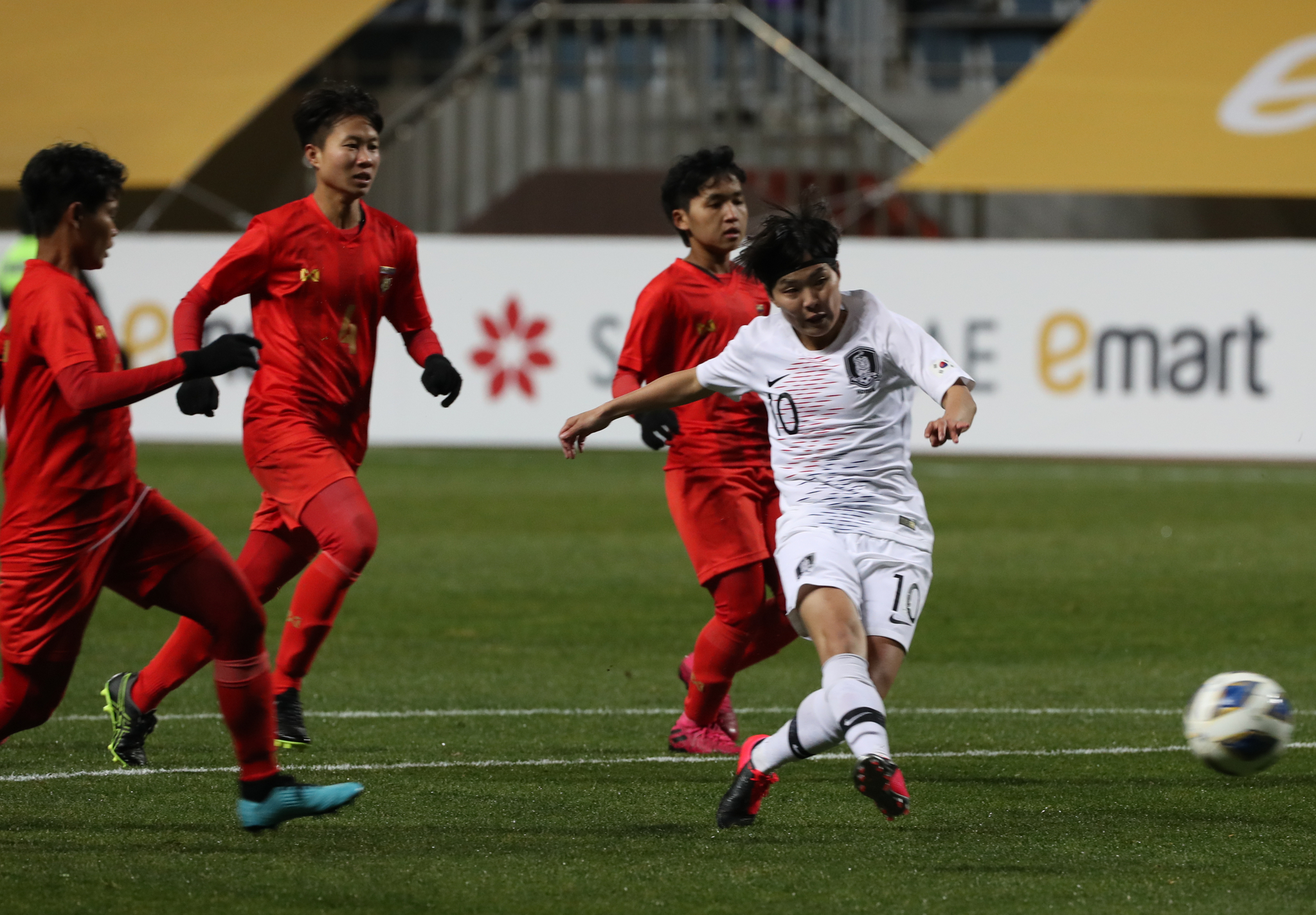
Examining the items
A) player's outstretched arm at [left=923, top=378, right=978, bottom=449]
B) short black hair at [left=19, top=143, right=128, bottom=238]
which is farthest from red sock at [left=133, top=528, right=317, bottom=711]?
player's outstretched arm at [left=923, top=378, right=978, bottom=449]

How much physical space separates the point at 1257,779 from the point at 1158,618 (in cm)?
409

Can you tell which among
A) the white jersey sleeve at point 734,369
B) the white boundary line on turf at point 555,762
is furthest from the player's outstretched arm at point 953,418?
the white boundary line on turf at point 555,762

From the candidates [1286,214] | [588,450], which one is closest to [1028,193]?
[1286,214]

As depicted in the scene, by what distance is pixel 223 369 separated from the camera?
4.75 metres

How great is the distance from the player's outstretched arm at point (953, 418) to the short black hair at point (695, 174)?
1933 mm

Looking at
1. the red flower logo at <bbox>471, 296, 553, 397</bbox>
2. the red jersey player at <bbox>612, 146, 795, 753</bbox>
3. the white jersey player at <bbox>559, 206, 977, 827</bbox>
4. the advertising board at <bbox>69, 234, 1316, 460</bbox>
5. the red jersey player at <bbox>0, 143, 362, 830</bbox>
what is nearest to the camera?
the red jersey player at <bbox>0, 143, 362, 830</bbox>

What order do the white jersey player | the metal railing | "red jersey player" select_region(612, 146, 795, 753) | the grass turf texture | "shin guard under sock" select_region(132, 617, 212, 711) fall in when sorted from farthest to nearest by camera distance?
1. the metal railing
2. "red jersey player" select_region(612, 146, 795, 753)
3. "shin guard under sock" select_region(132, 617, 212, 711)
4. the white jersey player
5. the grass turf texture

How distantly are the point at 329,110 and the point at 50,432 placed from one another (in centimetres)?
208

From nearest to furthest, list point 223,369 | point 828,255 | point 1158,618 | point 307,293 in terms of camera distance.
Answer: point 223,369, point 828,255, point 307,293, point 1158,618

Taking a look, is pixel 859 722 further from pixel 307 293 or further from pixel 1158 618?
A: pixel 1158 618

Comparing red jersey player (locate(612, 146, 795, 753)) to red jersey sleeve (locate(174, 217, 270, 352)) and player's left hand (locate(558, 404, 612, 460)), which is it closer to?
player's left hand (locate(558, 404, 612, 460))

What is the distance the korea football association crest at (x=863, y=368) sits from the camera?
545cm

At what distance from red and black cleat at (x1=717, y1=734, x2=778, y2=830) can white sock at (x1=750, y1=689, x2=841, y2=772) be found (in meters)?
0.03

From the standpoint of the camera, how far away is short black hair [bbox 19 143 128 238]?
4.93 meters
